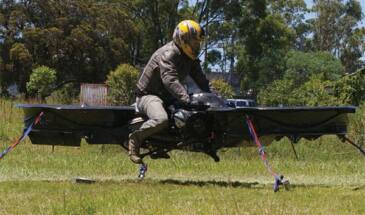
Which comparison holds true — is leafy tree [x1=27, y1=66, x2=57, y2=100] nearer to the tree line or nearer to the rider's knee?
the tree line

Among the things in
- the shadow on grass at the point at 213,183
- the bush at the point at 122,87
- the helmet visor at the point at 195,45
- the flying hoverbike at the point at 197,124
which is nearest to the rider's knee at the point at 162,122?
the flying hoverbike at the point at 197,124

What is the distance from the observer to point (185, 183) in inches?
336

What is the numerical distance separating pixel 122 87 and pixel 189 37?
20.4 meters

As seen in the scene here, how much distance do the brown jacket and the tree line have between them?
25.2m

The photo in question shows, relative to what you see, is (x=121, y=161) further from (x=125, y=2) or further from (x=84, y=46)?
(x=125, y=2)

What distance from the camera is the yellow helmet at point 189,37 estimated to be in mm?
8250

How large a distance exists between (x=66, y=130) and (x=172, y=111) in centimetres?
153

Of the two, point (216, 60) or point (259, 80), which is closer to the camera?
point (259, 80)

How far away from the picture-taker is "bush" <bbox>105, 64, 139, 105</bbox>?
26484mm

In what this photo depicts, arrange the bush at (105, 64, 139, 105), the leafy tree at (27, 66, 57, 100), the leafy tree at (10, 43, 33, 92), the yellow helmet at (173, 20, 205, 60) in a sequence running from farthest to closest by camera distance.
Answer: the leafy tree at (10, 43, 33, 92) → the leafy tree at (27, 66, 57, 100) → the bush at (105, 64, 139, 105) → the yellow helmet at (173, 20, 205, 60)

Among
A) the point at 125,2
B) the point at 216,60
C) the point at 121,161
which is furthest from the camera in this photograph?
the point at 216,60

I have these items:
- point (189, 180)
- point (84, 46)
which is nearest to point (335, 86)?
point (189, 180)

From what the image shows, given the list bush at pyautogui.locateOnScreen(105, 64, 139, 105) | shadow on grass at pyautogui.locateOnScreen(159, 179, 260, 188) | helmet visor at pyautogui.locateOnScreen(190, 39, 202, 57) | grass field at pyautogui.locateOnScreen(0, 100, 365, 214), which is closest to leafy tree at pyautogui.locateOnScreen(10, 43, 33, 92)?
bush at pyautogui.locateOnScreen(105, 64, 139, 105)

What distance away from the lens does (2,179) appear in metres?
8.69
